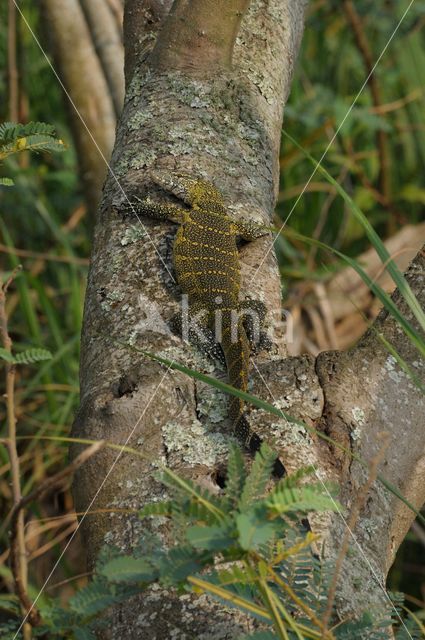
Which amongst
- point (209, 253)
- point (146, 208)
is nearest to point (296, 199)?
point (209, 253)

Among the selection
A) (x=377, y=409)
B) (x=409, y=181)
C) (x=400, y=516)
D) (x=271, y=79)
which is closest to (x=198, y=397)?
(x=377, y=409)

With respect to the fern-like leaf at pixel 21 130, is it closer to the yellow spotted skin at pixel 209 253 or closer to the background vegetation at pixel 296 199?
the yellow spotted skin at pixel 209 253

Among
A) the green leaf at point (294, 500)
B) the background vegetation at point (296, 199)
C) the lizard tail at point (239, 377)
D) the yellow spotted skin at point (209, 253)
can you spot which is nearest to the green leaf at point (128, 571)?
the green leaf at point (294, 500)

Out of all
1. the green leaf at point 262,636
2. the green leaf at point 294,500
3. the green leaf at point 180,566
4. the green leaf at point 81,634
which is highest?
the green leaf at point 294,500

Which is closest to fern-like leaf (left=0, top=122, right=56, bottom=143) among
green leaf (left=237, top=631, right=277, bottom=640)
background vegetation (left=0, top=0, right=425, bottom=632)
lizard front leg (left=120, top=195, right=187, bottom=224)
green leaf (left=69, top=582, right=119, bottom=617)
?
lizard front leg (left=120, top=195, right=187, bottom=224)

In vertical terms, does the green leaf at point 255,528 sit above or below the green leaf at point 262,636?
above
